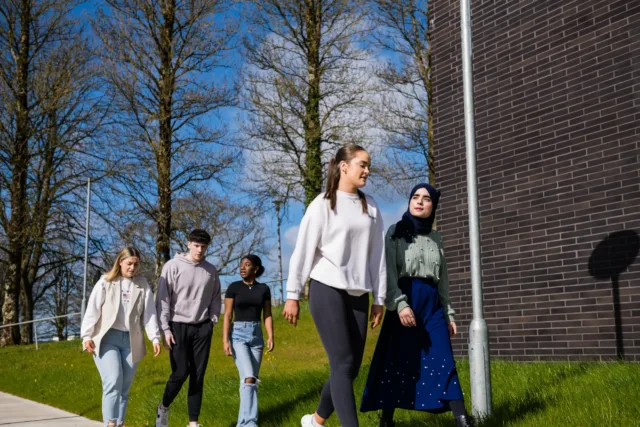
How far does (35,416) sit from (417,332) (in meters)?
7.08

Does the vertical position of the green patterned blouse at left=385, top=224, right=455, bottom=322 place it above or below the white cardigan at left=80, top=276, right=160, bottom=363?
above

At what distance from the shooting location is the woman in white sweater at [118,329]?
654 cm

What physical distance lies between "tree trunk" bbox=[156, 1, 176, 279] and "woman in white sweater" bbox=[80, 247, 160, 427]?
10.9 meters

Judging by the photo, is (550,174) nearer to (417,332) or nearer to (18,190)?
(417,332)

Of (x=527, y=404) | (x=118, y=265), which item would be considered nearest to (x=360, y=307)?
(x=527, y=404)

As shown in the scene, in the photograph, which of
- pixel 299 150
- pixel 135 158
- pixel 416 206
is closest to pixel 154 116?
pixel 135 158

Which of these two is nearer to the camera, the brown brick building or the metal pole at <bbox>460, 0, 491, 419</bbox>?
the metal pole at <bbox>460, 0, 491, 419</bbox>

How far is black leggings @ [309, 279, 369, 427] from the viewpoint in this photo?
4.59m

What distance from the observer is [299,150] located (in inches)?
808

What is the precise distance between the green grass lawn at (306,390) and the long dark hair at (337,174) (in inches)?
72.4

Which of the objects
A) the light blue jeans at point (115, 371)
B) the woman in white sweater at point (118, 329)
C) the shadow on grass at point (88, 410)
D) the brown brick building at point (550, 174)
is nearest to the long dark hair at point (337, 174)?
the woman in white sweater at point (118, 329)

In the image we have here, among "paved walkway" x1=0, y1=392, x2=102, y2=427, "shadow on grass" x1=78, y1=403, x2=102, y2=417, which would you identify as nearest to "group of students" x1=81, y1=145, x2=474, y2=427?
"paved walkway" x1=0, y1=392, x2=102, y2=427

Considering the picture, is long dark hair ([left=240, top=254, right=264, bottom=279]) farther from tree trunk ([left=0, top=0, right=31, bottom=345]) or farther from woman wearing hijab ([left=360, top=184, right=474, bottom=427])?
tree trunk ([left=0, top=0, right=31, bottom=345])

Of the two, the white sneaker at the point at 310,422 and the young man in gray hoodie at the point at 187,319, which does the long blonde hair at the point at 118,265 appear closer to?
the young man in gray hoodie at the point at 187,319
